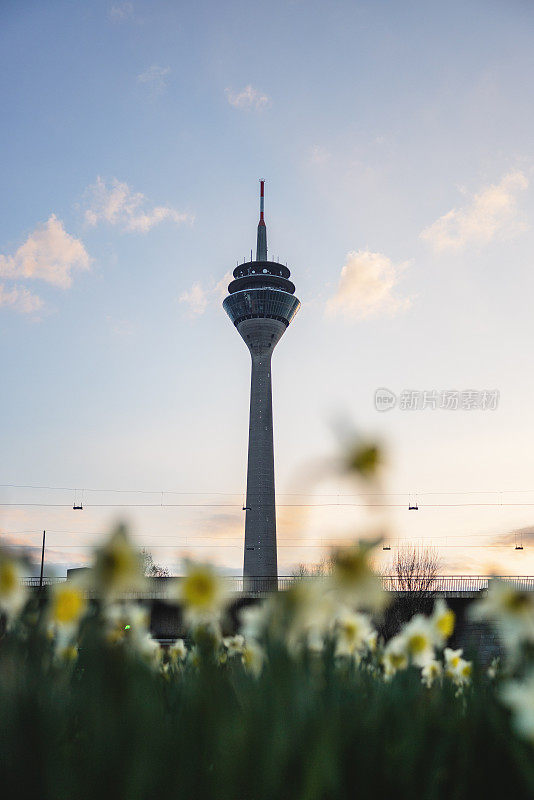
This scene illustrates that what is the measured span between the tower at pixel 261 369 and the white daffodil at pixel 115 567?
72892 mm

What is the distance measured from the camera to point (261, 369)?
81438 mm

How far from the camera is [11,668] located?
1177 millimetres

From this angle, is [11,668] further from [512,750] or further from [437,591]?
[437,591]

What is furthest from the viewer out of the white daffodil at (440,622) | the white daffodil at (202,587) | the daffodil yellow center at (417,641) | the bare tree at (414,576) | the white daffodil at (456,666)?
the bare tree at (414,576)

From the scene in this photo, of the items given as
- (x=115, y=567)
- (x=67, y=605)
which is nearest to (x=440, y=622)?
(x=67, y=605)

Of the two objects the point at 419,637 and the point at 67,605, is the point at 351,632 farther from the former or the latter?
the point at 67,605

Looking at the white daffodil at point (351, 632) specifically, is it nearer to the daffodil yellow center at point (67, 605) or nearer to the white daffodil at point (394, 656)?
the white daffodil at point (394, 656)

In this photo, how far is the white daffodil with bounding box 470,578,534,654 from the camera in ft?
5.11

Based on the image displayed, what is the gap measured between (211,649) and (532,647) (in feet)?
2.34

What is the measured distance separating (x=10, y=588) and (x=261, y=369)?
262 ft

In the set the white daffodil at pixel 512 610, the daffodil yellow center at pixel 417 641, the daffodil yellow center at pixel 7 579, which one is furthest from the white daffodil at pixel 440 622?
the daffodil yellow center at pixel 7 579

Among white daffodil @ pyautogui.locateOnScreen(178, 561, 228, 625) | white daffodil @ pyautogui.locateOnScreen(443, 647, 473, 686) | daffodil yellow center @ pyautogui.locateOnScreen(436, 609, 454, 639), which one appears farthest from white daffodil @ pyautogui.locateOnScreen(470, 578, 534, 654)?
white daffodil @ pyautogui.locateOnScreen(443, 647, 473, 686)

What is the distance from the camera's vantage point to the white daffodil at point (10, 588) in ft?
5.13

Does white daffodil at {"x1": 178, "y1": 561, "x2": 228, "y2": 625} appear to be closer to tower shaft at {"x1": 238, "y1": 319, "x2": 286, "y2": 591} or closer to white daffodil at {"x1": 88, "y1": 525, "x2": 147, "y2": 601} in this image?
white daffodil at {"x1": 88, "y1": 525, "x2": 147, "y2": 601}
